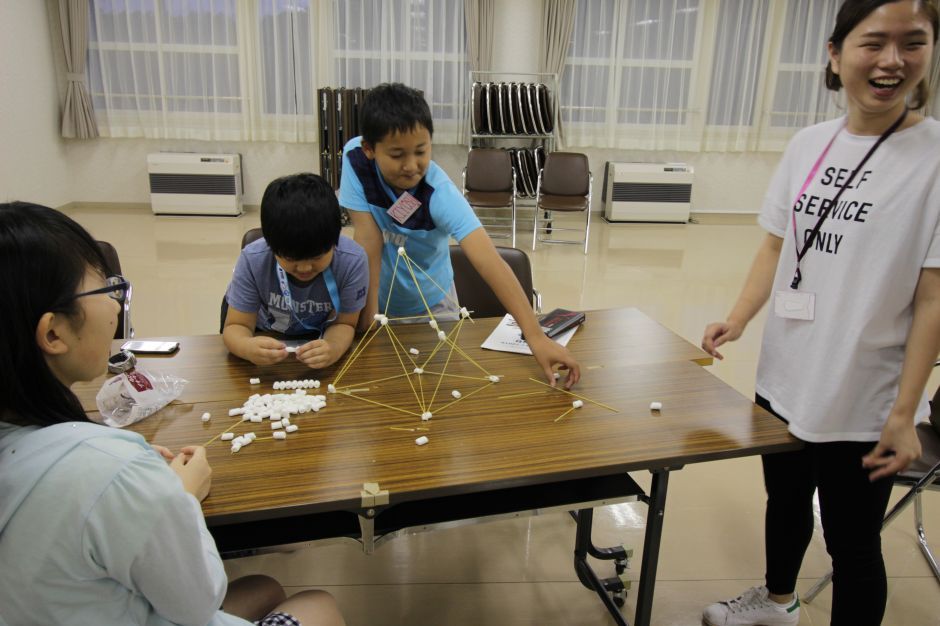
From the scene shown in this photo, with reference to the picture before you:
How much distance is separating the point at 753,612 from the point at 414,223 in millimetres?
1492

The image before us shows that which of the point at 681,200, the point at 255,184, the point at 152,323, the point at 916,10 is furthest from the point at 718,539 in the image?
the point at 255,184

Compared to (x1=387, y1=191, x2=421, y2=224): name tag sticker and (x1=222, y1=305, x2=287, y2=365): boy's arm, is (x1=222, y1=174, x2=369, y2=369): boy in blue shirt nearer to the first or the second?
(x1=222, y1=305, x2=287, y2=365): boy's arm

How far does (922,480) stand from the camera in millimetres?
1814

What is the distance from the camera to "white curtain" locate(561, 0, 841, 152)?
24.3ft

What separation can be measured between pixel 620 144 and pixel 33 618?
7678mm

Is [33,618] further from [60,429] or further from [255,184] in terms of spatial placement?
[255,184]

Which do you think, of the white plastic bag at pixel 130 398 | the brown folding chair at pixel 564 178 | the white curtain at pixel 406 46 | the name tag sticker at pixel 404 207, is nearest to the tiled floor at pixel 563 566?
the white plastic bag at pixel 130 398

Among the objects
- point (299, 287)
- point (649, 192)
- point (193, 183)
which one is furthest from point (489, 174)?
point (299, 287)

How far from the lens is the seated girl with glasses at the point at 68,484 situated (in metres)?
0.79

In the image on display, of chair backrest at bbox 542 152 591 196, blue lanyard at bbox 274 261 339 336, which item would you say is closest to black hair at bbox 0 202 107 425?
blue lanyard at bbox 274 261 339 336

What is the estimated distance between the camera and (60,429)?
0.83 meters

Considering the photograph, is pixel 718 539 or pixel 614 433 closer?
pixel 614 433

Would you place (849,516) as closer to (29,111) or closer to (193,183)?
(193,183)

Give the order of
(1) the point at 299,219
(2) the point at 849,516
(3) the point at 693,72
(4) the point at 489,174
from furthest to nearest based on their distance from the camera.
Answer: (3) the point at 693,72 < (4) the point at 489,174 < (1) the point at 299,219 < (2) the point at 849,516
